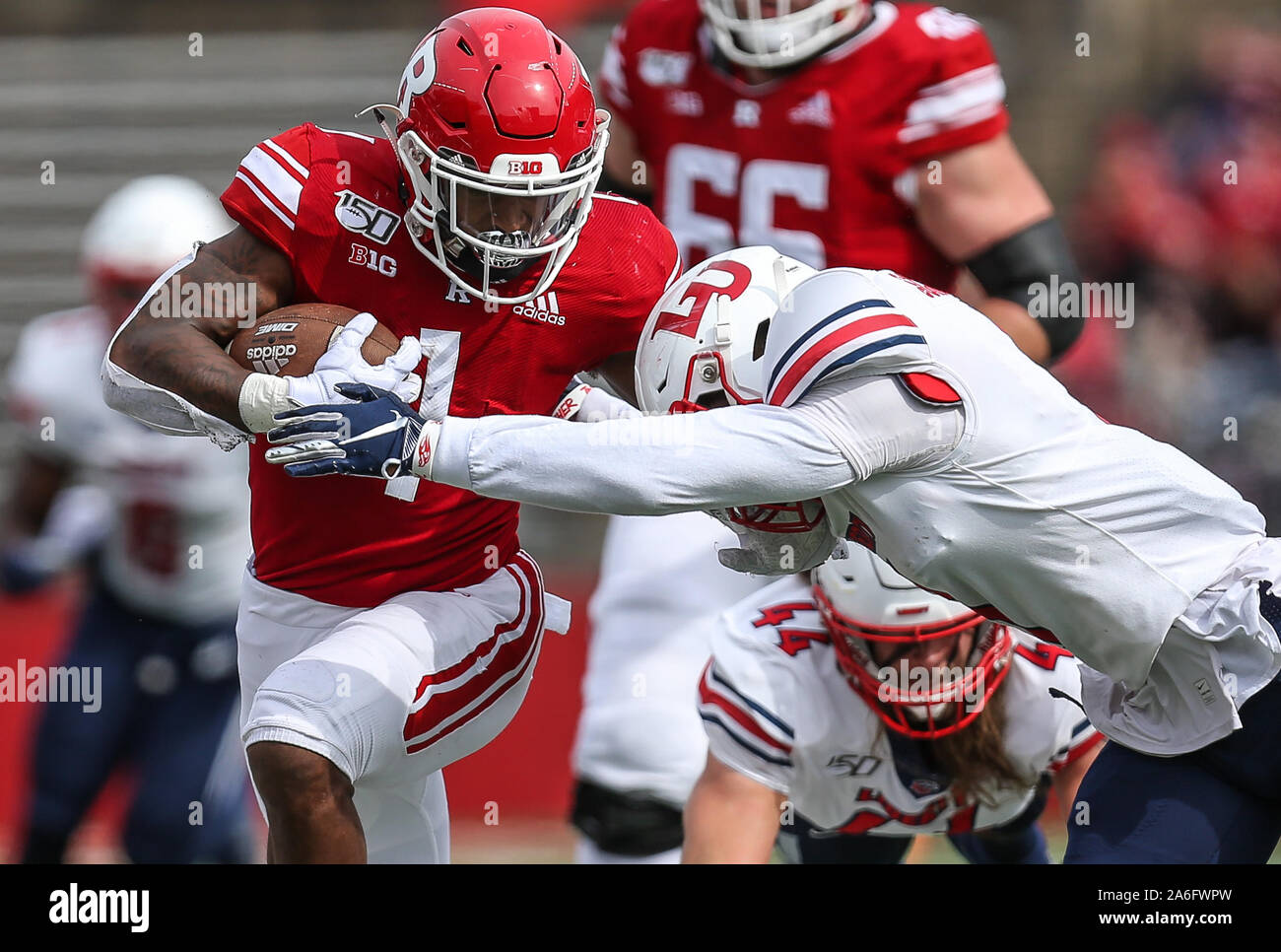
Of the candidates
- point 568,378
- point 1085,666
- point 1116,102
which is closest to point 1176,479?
point 1085,666

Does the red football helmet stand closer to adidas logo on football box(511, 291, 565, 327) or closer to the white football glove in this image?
adidas logo on football box(511, 291, 565, 327)

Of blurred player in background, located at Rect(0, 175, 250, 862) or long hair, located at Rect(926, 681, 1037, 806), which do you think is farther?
blurred player in background, located at Rect(0, 175, 250, 862)

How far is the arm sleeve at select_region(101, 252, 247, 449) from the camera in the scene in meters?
2.57

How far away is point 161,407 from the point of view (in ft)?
8.67

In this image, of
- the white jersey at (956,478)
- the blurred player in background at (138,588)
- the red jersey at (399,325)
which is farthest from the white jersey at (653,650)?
the white jersey at (956,478)

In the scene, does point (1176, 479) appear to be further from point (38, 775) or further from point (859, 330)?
point (38, 775)

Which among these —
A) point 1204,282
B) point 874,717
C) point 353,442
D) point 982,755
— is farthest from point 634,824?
point 1204,282

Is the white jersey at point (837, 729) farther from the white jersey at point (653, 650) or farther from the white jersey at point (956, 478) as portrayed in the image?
the white jersey at point (956, 478)

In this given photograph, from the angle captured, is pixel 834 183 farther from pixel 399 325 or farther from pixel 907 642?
pixel 399 325

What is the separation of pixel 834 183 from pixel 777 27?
0.36 metres

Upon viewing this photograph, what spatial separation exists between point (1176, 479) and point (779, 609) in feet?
3.37

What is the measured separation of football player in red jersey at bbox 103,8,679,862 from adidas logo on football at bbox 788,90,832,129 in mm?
976

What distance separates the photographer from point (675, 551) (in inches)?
150

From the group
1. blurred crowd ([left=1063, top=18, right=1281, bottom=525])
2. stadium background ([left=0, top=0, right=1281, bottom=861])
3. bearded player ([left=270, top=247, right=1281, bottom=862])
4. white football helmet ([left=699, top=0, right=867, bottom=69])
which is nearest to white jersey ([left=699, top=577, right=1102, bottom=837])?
bearded player ([left=270, top=247, right=1281, bottom=862])
